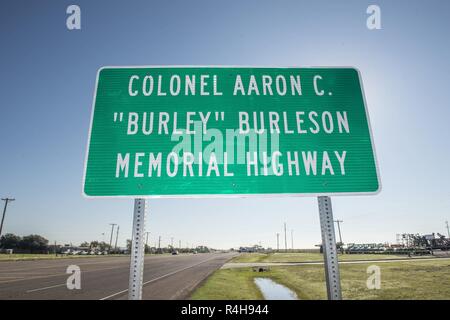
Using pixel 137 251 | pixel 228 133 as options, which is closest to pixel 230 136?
pixel 228 133

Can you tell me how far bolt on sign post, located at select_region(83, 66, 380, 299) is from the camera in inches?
81.6

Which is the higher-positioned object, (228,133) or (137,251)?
(228,133)

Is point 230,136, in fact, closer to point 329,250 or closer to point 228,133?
point 228,133

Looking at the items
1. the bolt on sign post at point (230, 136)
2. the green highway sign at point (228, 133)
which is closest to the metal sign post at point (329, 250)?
the bolt on sign post at point (230, 136)

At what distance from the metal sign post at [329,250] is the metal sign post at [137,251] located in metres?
1.29

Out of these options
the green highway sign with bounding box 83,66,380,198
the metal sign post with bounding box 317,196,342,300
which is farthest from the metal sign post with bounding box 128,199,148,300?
the metal sign post with bounding box 317,196,342,300

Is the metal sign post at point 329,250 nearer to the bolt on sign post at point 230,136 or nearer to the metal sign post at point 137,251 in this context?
the bolt on sign post at point 230,136

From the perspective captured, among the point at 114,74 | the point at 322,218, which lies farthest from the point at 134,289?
the point at 114,74

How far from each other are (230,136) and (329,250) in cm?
114

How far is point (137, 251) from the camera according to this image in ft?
6.18

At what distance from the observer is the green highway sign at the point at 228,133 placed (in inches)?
82.0

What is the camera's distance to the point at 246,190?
2.08 metres
